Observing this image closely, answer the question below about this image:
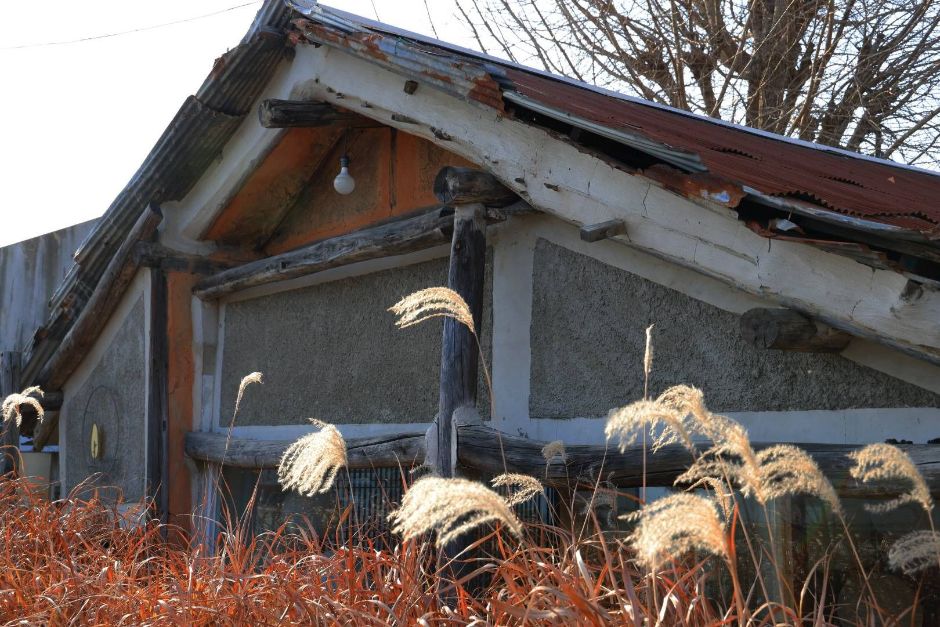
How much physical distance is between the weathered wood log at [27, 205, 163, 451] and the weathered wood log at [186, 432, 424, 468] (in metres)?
1.24

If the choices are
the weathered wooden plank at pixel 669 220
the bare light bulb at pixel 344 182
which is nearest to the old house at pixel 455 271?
the weathered wooden plank at pixel 669 220

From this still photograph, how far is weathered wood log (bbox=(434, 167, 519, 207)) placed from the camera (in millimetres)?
4645

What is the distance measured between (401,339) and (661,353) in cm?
187

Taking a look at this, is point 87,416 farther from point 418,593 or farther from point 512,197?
point 418,593

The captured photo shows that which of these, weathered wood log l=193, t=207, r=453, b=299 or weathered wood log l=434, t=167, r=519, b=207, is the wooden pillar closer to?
weathered wood log l=434, t=167, r=519, b=207

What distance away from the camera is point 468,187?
466 cm

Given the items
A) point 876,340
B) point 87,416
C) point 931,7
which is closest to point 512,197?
point 876,340

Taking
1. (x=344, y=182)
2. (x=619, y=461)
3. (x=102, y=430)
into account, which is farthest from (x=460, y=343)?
(x=102, y=430)

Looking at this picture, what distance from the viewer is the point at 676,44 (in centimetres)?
1089

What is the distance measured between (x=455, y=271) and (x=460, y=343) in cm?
35

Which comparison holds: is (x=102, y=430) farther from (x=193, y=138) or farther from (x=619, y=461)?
(x=619, y=461)

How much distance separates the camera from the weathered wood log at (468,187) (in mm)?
4645

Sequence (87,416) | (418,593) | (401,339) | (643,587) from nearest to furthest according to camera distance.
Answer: (643,587)
(418,593)
(401,339)
(87,416)

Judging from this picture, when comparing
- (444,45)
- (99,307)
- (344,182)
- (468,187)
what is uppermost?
(444,45)
